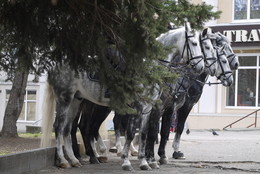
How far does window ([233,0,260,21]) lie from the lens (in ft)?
107

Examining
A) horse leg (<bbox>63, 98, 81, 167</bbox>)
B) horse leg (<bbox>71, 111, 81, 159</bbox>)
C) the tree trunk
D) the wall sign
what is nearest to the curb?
horse leg (<bbox>63, 98, 81, 167</bbox>)

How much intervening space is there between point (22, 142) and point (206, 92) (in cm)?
2122

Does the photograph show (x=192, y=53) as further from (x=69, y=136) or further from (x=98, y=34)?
(x=98, y=34)

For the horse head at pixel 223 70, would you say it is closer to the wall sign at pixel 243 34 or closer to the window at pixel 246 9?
the wall sign at pixel 243 34

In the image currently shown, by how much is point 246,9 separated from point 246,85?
461cm

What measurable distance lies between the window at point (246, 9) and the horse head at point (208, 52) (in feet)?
72.0

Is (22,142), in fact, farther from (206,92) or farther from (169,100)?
(206,92)

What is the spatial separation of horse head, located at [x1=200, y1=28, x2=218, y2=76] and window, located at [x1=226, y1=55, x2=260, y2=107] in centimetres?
2086

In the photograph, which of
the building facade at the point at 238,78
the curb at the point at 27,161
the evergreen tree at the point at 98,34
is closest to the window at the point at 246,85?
the building facade at the point at 238,78

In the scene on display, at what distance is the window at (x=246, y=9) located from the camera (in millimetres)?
32469

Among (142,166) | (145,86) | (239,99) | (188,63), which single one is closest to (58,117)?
(142,166)

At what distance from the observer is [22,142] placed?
13.0 metres

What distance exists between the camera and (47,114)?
10.3 meters

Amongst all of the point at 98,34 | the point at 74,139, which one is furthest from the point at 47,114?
the point at 98,34
